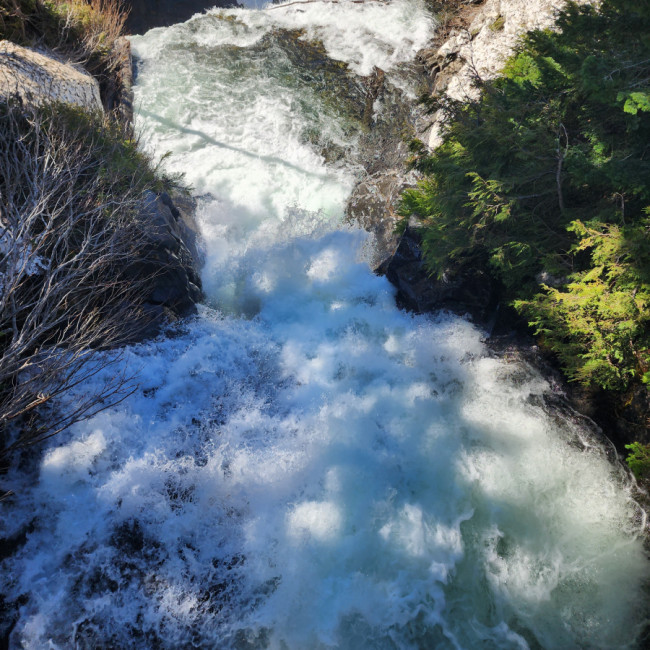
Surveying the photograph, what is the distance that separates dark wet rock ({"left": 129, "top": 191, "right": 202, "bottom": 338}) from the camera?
311 inches

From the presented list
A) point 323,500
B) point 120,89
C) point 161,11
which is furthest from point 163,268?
point 161,11

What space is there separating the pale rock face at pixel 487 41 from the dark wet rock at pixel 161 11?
982 centimetres

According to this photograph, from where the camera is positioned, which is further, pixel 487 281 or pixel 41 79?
pixel 41 79

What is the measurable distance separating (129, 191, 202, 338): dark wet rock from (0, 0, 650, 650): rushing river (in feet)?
1.46

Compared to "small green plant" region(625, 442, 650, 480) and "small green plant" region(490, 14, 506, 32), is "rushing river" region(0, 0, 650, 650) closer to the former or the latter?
"small green plant" region(625, 442, 650, 480)

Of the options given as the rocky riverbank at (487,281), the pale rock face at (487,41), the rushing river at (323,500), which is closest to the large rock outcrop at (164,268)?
the rushing river at (323,500)

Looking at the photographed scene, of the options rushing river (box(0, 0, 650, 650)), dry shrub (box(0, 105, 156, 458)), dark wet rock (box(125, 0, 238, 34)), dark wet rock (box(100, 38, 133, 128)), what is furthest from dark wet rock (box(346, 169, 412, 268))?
dark wet rock (box(125, 0, 238, 34))

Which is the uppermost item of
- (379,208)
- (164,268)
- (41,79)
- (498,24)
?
(498,24)

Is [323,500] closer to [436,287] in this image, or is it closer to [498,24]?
[436,287]

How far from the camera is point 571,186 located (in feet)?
23.0

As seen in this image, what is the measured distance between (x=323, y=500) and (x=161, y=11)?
19206 mm

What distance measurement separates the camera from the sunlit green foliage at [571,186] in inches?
217

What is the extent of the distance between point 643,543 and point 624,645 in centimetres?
136

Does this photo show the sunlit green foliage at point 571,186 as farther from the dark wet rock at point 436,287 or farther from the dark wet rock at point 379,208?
the dark wet rock at point 379,208
